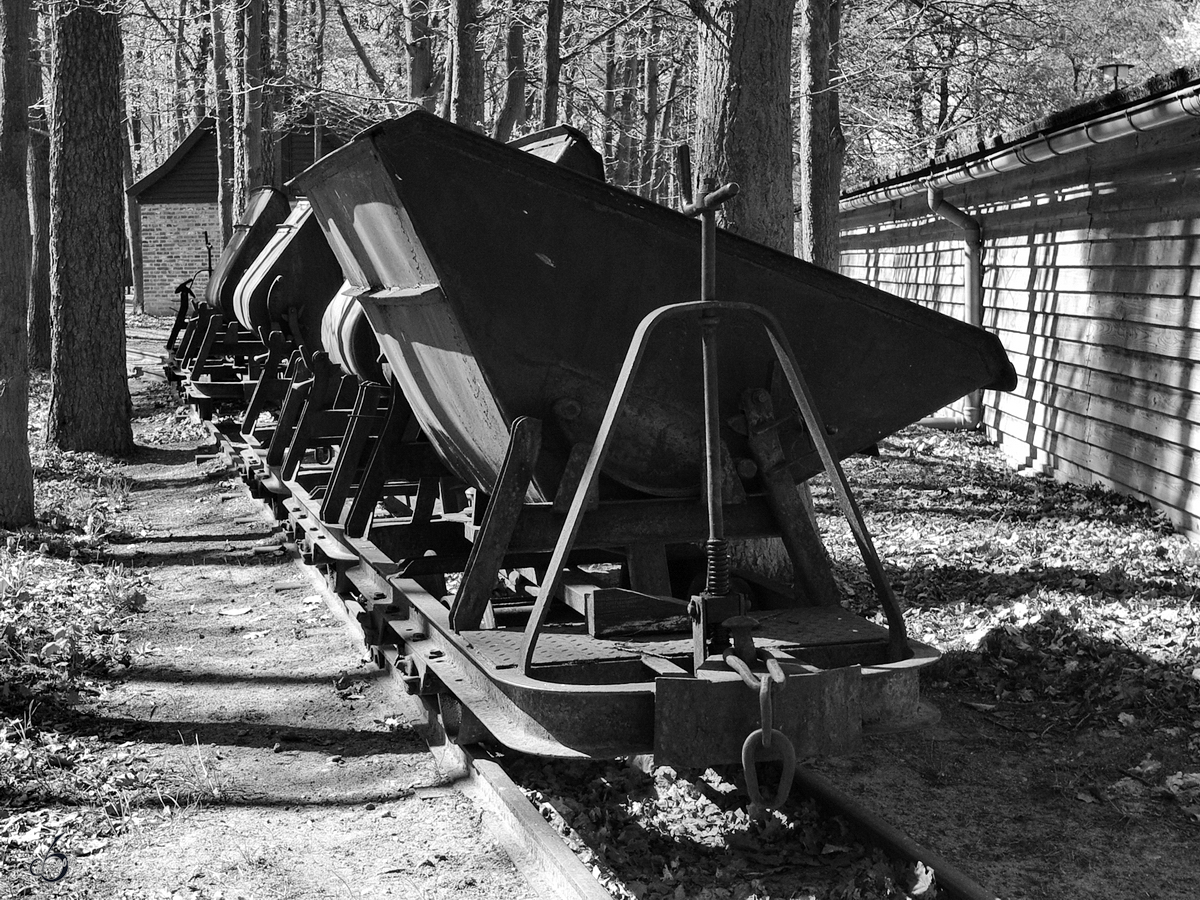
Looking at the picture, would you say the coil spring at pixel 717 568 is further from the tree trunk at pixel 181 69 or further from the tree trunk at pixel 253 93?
the tree trunk at pixel 181 69

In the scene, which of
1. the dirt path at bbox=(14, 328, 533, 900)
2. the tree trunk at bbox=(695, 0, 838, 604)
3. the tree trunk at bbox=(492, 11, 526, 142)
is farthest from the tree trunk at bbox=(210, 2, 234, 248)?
the tree trunk at bbox=(695, 0, 838, 604)

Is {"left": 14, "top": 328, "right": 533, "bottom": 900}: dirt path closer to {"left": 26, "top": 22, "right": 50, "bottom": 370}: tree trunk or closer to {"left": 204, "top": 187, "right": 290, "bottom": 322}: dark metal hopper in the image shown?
{"left": 204, "top": 187, "right": 290, "bottom": 322}: dark metal hopper

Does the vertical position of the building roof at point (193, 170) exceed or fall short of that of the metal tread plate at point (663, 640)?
it exceeds it

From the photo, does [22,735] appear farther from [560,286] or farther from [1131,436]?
[1131,436]

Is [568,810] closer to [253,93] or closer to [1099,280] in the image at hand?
[1099,280]

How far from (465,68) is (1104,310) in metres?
7.01

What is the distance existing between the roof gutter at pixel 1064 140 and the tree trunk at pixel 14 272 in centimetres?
778

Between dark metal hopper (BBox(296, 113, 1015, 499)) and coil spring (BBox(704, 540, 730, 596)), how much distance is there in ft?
1.86

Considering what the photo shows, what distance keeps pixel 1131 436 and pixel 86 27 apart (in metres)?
10.0

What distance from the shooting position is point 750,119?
6453 mm

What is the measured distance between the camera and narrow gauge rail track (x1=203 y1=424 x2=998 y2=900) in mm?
3548

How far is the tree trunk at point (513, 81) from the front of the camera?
14.9 m

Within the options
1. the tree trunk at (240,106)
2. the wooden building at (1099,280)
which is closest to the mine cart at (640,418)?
the wooden building at (1099,280)

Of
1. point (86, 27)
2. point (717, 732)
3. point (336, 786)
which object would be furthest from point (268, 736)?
point (86, 27)
